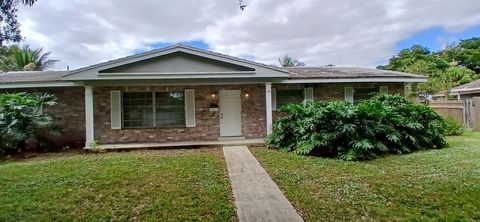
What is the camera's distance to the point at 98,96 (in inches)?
468

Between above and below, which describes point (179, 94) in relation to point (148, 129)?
above

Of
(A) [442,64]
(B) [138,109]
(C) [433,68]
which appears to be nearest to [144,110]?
(B) [138,109]

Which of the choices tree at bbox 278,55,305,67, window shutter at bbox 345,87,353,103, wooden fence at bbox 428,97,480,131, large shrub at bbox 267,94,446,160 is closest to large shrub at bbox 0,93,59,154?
large shrub at bbox 267,94,446,160

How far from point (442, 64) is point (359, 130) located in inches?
1020

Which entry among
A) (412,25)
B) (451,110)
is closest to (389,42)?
(412,25)

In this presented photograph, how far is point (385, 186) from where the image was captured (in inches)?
227

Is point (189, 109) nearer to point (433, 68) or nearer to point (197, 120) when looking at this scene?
point (197, 120)

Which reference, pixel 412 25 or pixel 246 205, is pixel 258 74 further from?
pixel 412 25

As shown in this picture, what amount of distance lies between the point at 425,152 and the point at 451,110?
8208mm

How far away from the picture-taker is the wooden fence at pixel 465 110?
14438 millimetres

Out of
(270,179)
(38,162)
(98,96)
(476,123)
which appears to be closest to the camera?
(270,179)

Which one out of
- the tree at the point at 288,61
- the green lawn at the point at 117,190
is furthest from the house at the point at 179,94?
the tree at the point at 288,61

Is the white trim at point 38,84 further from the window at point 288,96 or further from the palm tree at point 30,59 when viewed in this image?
the palm tree at point 30,59

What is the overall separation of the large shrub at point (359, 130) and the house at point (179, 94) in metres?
1.58
